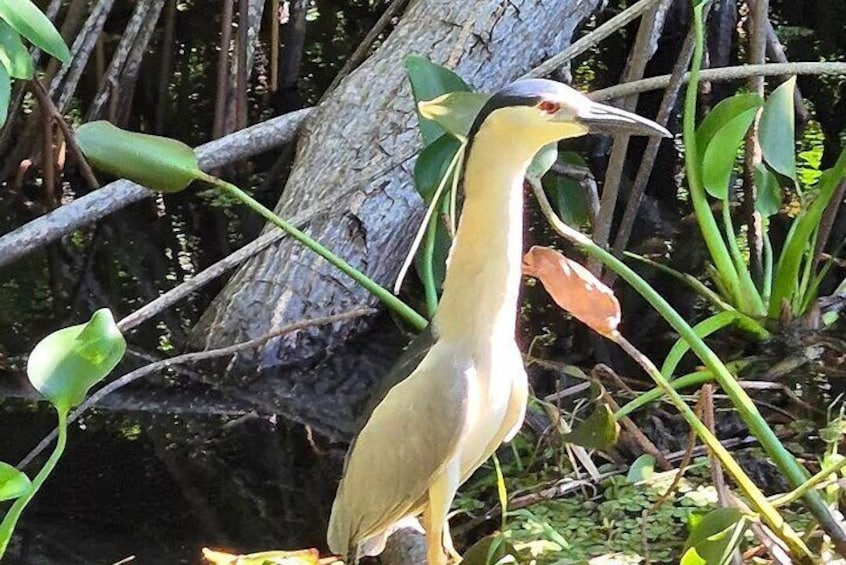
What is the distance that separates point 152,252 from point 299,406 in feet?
3.31

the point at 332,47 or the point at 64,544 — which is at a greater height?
the point at 332,47

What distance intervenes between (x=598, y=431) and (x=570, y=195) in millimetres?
893

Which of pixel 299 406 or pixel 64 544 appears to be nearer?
pixel 64 544

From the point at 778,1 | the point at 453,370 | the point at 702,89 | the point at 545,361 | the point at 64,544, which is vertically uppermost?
the point at 778,1

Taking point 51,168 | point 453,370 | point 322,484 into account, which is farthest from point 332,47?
point 453,370

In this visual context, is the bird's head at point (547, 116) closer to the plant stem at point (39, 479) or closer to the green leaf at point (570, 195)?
the plant stem at point (39, 479)

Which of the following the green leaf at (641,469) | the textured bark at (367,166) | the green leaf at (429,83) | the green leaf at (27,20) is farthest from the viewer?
the textured bark at (367,166)

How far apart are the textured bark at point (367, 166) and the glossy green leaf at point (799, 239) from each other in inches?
34.1

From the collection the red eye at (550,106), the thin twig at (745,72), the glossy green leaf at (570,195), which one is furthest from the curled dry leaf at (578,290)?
the glossy green leaf at (570,195)

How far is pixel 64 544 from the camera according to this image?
7.45 feet

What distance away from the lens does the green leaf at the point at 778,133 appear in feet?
8.26

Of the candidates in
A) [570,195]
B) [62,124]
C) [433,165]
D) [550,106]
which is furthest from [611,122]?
[62,124]

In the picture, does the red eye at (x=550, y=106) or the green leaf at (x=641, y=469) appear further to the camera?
the green leaf at (x=641, y=469)

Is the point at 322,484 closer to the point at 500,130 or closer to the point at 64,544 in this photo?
the point at 64,544
